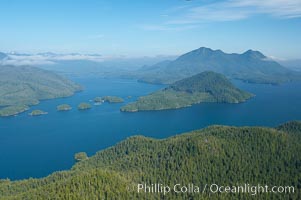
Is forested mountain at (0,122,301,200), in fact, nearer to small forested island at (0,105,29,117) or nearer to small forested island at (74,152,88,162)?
small forested island at (74,152,88,162)

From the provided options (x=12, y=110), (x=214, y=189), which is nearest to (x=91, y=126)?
(x=12, y=110)

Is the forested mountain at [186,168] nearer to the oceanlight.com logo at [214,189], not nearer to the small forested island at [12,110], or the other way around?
the oceanlight.com logo at [214,189]

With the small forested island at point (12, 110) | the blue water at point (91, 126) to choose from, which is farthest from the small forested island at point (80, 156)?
the small forested island at point (12, 110)

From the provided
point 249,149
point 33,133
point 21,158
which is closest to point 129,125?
point 33,133

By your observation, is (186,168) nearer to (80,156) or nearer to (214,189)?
(214,189)

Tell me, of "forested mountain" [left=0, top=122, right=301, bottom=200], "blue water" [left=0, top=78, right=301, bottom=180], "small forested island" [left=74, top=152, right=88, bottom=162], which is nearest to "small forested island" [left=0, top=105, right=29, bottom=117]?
"blue water" [left=0, top=78, right=301, bottom=180]

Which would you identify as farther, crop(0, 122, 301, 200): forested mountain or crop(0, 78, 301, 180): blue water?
crop(0, 78, 301, 180): blue water
